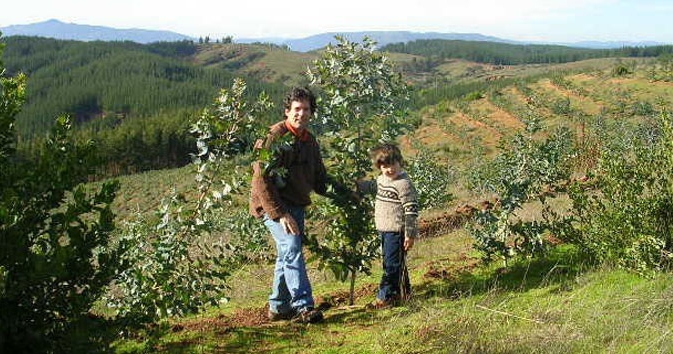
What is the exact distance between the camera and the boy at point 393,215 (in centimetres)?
557

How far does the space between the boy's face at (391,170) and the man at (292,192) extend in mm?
601

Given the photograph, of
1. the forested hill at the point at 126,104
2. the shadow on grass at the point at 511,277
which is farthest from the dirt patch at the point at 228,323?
the forested hill at the point at 126,104

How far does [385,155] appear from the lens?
555cm

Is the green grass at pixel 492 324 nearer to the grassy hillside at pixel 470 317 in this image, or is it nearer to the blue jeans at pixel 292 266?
the grassy hillside at pixel 470 317

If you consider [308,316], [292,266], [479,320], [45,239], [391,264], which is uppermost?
[45,239]

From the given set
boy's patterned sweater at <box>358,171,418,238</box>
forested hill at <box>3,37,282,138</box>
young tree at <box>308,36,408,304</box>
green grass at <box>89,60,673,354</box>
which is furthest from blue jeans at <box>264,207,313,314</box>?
forested hill at <box>3,37,282,138</box>

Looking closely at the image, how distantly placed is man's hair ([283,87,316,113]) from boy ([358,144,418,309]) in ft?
2.64

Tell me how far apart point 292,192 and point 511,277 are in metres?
3.02

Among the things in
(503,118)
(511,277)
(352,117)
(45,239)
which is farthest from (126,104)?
(45,239)

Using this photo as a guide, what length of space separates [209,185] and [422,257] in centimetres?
546

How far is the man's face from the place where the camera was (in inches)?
206

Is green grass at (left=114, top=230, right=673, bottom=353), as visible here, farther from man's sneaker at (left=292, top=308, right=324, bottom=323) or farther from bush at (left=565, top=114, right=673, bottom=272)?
bush at (left=565, top=114, right=673, bottom=272)

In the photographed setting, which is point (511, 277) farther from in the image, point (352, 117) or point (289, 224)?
point (289, 224)

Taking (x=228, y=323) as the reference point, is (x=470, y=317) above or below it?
above
